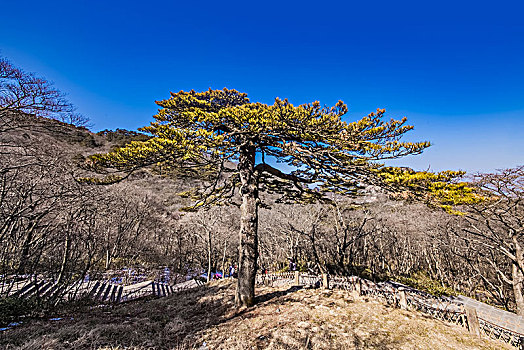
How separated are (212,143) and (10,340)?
5953 mm

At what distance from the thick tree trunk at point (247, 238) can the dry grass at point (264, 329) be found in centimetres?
47

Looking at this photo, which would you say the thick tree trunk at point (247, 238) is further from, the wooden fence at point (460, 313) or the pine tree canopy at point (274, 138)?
the wooden fence at point (460, 313)

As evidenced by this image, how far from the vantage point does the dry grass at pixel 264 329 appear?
14.9 ft

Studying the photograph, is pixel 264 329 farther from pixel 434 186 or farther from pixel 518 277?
pixel 518 277

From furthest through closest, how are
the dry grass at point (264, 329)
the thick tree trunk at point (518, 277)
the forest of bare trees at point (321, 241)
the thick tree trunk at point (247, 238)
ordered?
1. the forest of bare trees at point (321, 241)
2. the thick tree trunk at point (518, 277)
3. the thick tree trunk at point (247, 238)
4. the dry grass at point (264, 329)

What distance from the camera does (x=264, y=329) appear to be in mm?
5207

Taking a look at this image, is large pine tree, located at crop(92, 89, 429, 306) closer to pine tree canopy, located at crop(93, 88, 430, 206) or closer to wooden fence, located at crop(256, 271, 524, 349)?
pine tree canopy, located at crop(93, 88, 430, 206)

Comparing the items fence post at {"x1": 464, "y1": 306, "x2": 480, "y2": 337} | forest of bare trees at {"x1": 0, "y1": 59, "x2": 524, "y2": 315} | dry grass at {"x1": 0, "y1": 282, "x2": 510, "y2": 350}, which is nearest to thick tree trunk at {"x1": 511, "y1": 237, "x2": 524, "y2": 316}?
forest of bare trees at {"x1": 0, "y1": 59, "x2": 524, "y2": 315}

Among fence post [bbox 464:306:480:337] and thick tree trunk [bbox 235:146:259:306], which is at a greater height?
thick tree trunk [bbox 235:146:259:306]

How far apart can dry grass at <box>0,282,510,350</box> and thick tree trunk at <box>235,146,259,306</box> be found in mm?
467

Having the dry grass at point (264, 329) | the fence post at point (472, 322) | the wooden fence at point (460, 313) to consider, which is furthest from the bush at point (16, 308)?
the fence post at point (472, 322)

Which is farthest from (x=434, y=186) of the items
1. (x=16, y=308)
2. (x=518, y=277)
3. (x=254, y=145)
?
(x=16, y=308)

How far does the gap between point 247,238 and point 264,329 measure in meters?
2.51

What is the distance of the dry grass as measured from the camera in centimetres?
455
